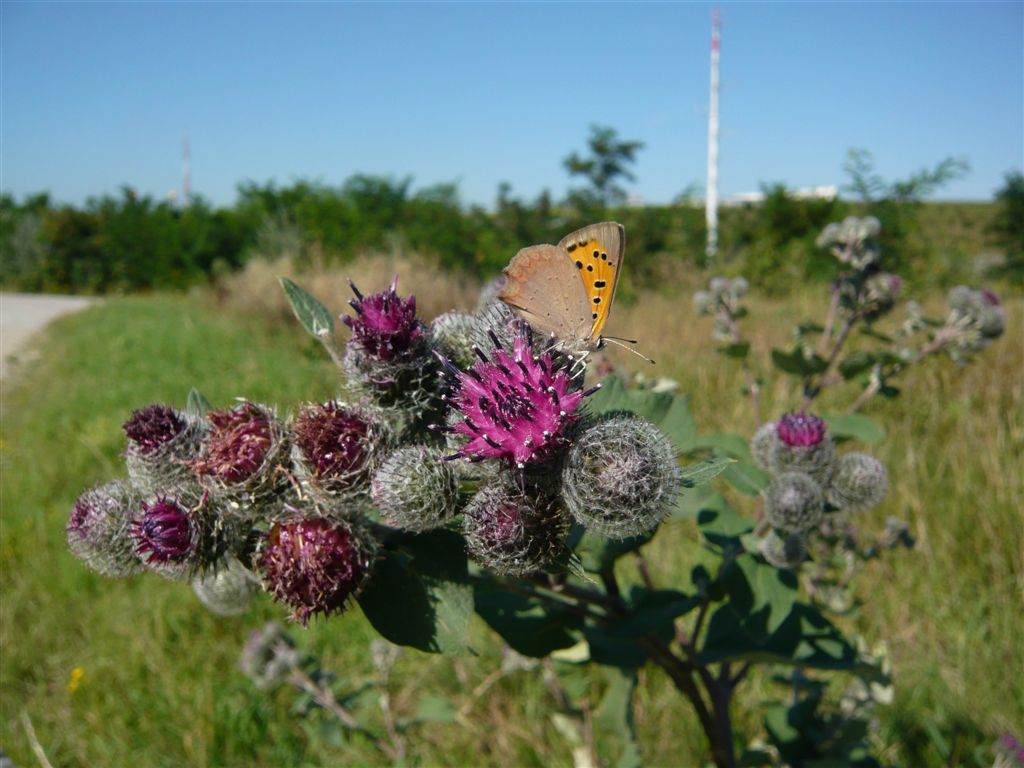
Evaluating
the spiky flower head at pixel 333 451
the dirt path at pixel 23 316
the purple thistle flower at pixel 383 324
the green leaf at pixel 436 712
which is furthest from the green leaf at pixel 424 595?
the dirt path at pixel 23 316

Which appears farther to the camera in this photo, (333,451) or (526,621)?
(526,621)

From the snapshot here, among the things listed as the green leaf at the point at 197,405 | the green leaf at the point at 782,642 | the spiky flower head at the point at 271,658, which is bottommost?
the spiky flower head at the point at 271,658

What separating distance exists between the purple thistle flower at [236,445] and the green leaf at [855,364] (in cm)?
182

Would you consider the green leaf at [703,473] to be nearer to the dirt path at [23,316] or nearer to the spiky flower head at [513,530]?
the spiky flower head at [513,530]

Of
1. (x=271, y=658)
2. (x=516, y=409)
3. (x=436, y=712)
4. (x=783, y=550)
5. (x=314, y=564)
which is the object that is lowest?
(x=436, y=712)

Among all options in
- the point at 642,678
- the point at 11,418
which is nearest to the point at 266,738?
the point at 642,678

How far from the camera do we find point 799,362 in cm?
217

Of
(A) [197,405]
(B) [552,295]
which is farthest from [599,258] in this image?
(A) [197,405]

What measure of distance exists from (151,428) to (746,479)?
1332mm

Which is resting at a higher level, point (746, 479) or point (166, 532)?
point (166, 532)

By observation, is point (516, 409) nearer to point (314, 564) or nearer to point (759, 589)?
point (314, 564)

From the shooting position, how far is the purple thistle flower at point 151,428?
4.14 ft

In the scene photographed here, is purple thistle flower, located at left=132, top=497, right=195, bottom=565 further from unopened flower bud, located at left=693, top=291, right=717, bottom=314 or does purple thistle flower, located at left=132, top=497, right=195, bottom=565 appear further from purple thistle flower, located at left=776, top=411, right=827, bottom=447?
unopened flower bud, located at left=693, top=291, right=717, bottom=314

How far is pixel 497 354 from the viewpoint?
123cm
